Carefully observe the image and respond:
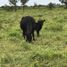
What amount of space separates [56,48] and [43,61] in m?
2.01

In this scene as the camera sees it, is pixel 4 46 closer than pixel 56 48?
No

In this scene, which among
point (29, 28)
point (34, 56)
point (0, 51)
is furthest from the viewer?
point (29, 28)

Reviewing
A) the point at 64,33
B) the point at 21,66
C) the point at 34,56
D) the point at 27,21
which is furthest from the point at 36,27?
the point at 21,66

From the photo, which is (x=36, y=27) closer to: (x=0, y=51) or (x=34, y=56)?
(x=0, y=51)

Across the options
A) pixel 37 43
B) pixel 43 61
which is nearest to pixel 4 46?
pixel 37 43

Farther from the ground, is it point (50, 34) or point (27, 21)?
point (27, 21)

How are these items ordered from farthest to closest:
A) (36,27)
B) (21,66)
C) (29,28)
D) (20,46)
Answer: (36,27) < (29,28) < (20,46) < (21,66)

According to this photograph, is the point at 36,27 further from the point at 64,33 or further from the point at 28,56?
the point at 28,56

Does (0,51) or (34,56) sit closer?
(34,56)

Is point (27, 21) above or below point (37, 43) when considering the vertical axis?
above

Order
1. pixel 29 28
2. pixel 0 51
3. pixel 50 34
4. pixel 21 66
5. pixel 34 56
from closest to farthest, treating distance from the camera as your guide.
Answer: pixel 21 66 → pixel 34 56 → pixel 0 51 → pixel 29 28 → pixel 50 34

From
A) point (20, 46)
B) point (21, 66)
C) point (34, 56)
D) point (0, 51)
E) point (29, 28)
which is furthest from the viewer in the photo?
point (29, 28)

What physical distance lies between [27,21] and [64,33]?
306 centimetres

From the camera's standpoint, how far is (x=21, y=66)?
329 inches
